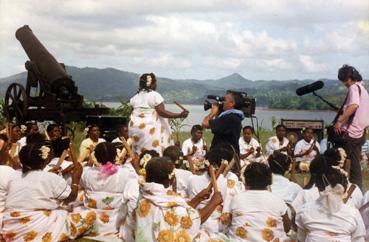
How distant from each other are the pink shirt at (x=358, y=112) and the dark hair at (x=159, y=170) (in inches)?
101

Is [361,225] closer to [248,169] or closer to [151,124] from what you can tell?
[248,169]

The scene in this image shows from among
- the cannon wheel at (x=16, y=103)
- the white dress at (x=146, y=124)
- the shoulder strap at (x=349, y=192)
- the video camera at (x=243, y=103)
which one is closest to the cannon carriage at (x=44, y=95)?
the cannon wheel at (x=16, y=103)

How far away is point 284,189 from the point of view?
13.8 ft

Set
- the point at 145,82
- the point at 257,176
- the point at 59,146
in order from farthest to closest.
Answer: the point at 145,82 < the point at 59,146 < the point at 257,176

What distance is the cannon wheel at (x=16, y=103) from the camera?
32.5 feet

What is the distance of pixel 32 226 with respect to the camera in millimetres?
3809

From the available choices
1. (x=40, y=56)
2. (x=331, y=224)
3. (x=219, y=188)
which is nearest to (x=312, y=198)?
(x=331, y=224)

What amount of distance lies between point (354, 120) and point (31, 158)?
120 inches

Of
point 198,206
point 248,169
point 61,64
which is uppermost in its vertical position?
point 61,64

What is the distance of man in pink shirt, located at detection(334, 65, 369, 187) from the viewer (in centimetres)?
515

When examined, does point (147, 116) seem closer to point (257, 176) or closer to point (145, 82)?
point (145, 82)

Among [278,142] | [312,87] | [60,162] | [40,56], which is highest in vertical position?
[40,56]

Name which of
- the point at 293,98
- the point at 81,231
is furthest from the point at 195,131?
the point at 293,98

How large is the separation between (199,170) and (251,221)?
124 cm
